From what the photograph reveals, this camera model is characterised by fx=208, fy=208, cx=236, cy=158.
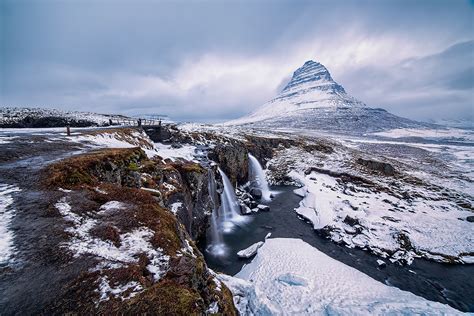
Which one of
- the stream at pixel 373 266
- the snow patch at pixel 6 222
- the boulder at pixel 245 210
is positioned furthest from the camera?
the boulder at pixel 245 210

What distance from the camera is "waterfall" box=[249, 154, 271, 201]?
152ft

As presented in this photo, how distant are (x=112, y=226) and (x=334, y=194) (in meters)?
38.0

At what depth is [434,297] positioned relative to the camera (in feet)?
58.4

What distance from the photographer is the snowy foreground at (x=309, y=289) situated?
1252 cm

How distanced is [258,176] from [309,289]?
36.2 m

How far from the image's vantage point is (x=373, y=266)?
21234mm

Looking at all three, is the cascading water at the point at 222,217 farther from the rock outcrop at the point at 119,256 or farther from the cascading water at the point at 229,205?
the rock outcrop at the point at 119,256

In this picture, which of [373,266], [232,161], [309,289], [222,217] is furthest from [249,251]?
[232,161]

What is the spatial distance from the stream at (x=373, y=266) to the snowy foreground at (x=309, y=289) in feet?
6.87

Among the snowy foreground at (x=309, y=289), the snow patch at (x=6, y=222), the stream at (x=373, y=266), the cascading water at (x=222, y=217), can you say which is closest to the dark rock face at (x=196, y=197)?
the cascading water at (x=222, y=217)

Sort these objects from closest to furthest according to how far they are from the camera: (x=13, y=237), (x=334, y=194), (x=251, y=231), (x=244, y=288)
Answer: (x=13, y=237)
(x=244, y=288)
(x=251, y=231)
(x=334, y=194)

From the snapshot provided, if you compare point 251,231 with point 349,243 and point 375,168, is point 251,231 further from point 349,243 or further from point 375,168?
point 375,168

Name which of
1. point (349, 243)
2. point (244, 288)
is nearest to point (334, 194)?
point (349, 243)

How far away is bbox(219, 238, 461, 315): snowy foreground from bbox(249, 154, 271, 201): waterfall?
22.5 m
